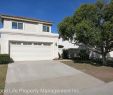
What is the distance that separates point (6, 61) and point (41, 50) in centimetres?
550

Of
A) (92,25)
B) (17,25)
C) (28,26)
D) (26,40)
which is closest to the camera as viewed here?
(92,25)

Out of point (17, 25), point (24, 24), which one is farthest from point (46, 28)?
point (17, 25)

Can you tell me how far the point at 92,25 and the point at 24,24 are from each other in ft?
33.9

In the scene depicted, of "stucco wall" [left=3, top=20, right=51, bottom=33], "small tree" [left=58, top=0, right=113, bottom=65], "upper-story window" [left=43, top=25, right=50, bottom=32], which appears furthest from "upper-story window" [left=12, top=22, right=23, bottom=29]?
"small tree" [left=58, top=0, right=113, bottom=65]

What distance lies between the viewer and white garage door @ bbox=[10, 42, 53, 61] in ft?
61.7

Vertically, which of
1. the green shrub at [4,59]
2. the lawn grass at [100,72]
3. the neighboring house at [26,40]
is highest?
the neighboring house at [26,40]

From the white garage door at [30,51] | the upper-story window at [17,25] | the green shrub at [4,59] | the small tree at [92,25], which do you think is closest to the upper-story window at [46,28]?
the white garage door at [30,51]

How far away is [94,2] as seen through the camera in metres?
16.5

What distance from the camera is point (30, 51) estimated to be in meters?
19.8

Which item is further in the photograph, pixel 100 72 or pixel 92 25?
pixel 92 25

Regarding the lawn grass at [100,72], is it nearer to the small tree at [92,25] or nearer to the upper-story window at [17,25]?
the small tree at [92,25]

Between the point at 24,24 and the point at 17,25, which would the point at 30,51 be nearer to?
the point at 17,25

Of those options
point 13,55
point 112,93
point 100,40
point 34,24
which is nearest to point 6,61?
point 13,55

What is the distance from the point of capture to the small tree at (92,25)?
1488 centimetres
